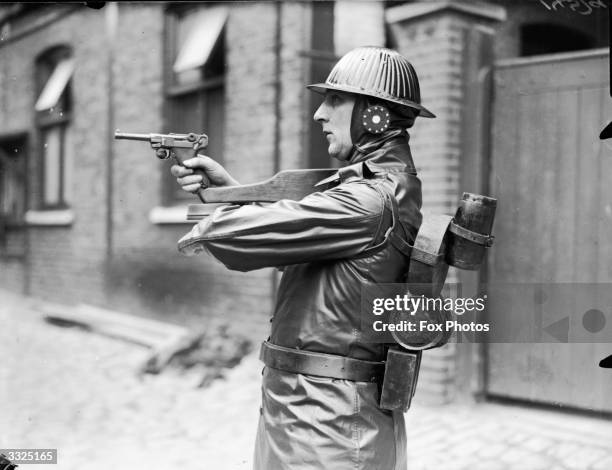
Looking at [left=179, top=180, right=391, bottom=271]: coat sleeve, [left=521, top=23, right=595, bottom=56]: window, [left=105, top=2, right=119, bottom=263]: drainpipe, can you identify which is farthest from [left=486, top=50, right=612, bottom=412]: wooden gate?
[left=105, top=2, right=119, bottom=263]: drainpipe

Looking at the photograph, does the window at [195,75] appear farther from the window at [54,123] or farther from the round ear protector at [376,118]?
the round ear protector at [376,118]

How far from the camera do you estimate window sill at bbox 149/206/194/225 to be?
16.7ft

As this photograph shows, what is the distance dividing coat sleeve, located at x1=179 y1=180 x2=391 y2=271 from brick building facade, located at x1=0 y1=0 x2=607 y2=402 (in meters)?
2.46

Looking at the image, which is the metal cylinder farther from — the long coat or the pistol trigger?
the pistol trigger

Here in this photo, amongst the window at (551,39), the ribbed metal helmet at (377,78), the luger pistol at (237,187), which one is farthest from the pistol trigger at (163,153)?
the window at (551,39)

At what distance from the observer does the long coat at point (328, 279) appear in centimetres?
187

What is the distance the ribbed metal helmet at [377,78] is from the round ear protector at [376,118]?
46 millimetres

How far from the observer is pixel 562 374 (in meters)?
4.15

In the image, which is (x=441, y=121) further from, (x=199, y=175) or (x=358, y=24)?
(x=199, y=175)

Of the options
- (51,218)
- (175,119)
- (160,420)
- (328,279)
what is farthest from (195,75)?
(328,279)

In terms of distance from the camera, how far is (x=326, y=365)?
1.99 m

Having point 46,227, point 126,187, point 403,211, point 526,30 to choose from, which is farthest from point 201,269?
point 403,211

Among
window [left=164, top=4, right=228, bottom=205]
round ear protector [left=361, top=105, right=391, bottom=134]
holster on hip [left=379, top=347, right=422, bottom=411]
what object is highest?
window [left=164, top=4, right=228, bottom=205]

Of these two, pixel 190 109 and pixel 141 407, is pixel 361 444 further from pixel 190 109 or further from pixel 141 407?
pixel 190 109
